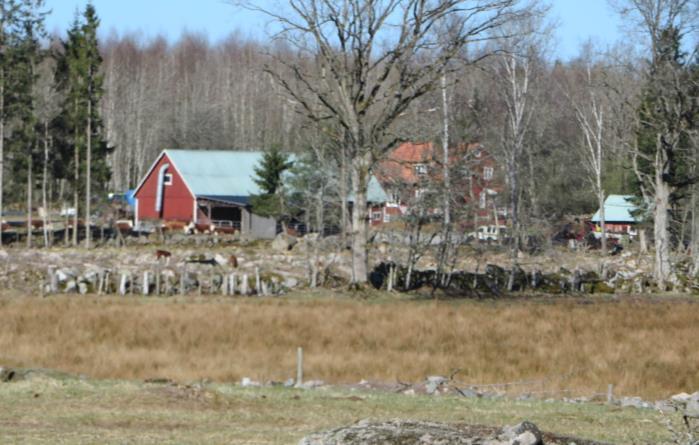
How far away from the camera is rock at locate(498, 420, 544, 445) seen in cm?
764

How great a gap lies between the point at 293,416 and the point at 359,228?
81.4ft

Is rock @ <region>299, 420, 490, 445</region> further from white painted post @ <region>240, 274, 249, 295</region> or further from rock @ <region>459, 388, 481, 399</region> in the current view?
white painted post @ <region>240, 274, 249, 295</region>

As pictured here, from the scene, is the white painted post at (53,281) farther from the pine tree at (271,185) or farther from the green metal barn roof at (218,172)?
the green metal barn roof at (218,172)

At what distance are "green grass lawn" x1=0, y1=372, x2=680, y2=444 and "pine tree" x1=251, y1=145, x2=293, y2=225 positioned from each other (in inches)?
1838

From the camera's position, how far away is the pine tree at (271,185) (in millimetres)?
65000

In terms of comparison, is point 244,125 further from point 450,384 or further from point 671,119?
point 450,384

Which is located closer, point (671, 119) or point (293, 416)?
point (293, 416)

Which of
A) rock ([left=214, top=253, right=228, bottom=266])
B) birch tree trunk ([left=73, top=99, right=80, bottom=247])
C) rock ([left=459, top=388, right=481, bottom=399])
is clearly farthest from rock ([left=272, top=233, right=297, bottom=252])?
rock ([left=459, top=388, right=481, bottom=399])

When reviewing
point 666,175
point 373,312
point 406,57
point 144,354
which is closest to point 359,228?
point 406,57

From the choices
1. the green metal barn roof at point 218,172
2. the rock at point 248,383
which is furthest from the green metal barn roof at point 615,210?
the rock at point 248,383

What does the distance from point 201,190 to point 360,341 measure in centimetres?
4756

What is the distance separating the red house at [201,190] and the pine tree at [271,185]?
2.81 meters

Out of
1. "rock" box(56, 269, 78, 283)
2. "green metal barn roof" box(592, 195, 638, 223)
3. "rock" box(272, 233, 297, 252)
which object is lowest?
"rock" box(56, 269, 78, 283)

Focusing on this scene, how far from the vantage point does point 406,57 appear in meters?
40.8
